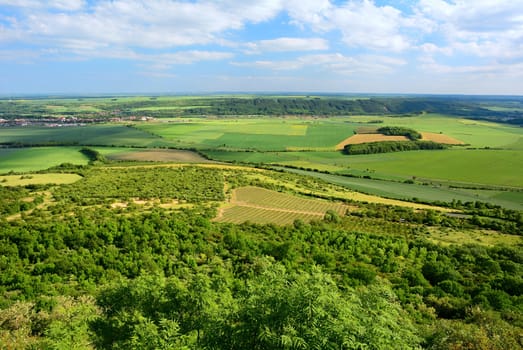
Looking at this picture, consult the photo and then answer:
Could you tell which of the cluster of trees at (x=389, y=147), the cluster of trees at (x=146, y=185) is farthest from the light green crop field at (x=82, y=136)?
the cluster of trees at (x=389, y=147)

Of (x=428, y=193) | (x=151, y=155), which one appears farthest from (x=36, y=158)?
(x=428, y=193)

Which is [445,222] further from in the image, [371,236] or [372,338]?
[372,338]

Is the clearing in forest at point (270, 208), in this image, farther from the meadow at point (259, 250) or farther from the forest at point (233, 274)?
the forest at point (233, 274)

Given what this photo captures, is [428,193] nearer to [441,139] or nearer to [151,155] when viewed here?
[151,155]

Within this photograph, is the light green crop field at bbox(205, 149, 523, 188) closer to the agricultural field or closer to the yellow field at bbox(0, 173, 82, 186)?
the agricultural field

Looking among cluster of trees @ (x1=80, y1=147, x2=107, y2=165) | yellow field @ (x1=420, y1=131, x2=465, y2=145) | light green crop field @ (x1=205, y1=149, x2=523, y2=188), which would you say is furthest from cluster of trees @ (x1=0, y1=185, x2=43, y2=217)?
yellow field @ (x1=420, y1=131, x2=465, y2=145)

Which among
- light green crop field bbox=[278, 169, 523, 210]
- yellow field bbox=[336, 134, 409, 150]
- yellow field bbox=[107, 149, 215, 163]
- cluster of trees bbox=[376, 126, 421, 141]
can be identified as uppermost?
cluster of trees bbox=[376, 126, 421, 141]
